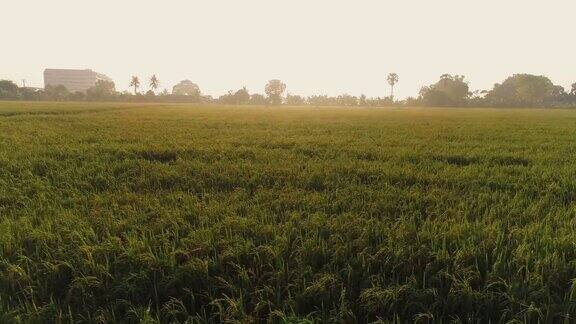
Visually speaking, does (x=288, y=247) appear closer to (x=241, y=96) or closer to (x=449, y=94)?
(x=449, y=94)

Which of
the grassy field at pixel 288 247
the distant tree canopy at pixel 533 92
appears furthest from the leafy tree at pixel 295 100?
the grassy field at pixel 288 247

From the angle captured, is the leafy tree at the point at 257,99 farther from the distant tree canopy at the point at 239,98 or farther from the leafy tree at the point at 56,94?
the leafy tree at the point at 56,94

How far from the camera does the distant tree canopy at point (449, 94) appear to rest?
9950 centimetres

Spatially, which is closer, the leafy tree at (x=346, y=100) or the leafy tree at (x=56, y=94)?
the leafy tree at (x=56, y=94)

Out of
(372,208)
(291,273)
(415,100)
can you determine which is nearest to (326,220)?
(372,208)

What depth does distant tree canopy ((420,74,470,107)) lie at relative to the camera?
99500mm

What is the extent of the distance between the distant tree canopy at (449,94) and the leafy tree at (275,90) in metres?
48.1

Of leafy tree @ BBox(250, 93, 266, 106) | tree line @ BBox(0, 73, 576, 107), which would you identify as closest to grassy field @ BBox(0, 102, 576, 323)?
tree line @ BBox(0, 73, 576, 107)

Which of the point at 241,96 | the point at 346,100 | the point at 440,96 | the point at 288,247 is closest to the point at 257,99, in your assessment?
the point at 241,96

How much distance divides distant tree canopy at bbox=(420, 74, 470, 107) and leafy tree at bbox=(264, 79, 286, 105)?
48060 millimetres

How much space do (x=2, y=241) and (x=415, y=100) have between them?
4429 inches

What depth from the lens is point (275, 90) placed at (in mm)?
135750

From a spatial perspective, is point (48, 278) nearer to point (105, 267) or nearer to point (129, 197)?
point (105, 267)

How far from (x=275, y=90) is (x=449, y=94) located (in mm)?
59890
